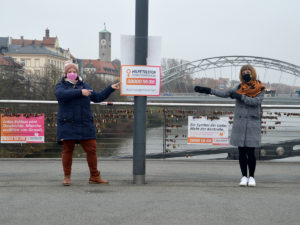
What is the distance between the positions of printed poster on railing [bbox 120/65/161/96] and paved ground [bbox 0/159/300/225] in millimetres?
1101

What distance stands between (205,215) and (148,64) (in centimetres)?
207

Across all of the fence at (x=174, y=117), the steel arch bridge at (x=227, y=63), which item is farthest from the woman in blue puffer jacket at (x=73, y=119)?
the steel arch bridge at (x=227, y=63)

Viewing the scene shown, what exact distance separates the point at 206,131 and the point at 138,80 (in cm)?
270

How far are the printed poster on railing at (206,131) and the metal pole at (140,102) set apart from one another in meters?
2.40

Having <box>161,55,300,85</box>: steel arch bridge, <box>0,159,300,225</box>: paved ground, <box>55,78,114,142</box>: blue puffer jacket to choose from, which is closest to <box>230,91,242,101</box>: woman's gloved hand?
<box>0,159,300,225</box>: paved ground

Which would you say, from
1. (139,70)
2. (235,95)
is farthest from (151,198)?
(235,95)

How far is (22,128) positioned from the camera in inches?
294

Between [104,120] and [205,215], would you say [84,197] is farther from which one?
[104,120]

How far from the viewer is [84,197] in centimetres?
445

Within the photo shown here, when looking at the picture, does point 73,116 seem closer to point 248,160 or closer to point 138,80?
point 138,80

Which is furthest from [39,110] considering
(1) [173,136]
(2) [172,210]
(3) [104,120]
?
(2) [172,210]

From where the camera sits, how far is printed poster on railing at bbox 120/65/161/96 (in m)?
5.15

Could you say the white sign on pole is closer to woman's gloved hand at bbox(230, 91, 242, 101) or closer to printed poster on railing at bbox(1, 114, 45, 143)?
woman's gloved hand at bbox(230, 91, 242, 101)

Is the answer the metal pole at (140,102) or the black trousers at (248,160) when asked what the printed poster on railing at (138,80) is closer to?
the metal pole at (140,102)
